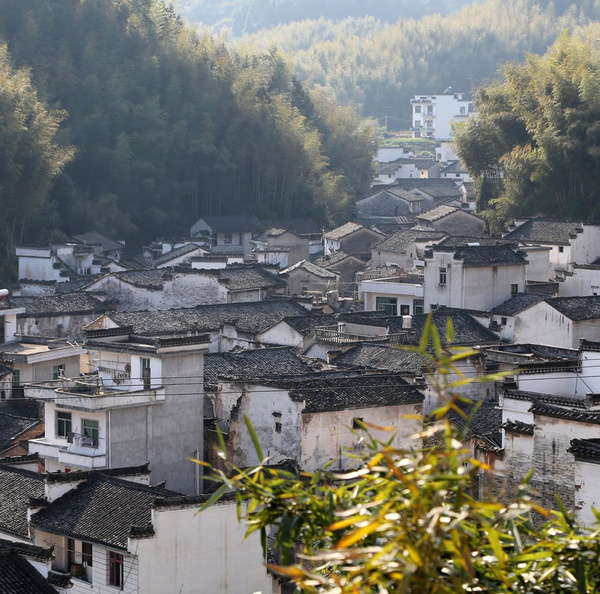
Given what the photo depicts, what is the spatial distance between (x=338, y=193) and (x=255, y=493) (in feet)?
164

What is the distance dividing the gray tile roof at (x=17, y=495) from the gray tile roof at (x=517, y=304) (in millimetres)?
12043

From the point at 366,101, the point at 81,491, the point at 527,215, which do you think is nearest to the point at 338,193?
the point at 527,215

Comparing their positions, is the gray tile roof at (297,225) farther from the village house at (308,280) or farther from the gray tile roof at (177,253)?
the village house at (308,280)

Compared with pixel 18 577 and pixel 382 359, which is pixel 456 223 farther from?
pixel 18 577

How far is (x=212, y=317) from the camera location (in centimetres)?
2792

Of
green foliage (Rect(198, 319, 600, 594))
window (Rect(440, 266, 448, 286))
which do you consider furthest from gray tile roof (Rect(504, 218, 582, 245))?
green foliage (Rect(198, 319, 600, 594))

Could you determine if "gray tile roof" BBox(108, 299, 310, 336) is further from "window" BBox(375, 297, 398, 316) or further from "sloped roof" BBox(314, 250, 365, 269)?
"sloped roof" BBox(314, 250, 365, 269)

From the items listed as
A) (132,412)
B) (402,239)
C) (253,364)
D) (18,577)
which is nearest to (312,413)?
(132,412)

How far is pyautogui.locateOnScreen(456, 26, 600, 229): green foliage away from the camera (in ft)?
117

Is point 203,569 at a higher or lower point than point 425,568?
lower

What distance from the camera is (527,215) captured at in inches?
1479

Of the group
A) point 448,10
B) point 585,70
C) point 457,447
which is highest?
point 448,10

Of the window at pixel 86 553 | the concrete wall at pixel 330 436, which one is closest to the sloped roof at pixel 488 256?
the concrete wall at pixel 330 436

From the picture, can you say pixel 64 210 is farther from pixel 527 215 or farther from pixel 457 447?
pixel 457 447
